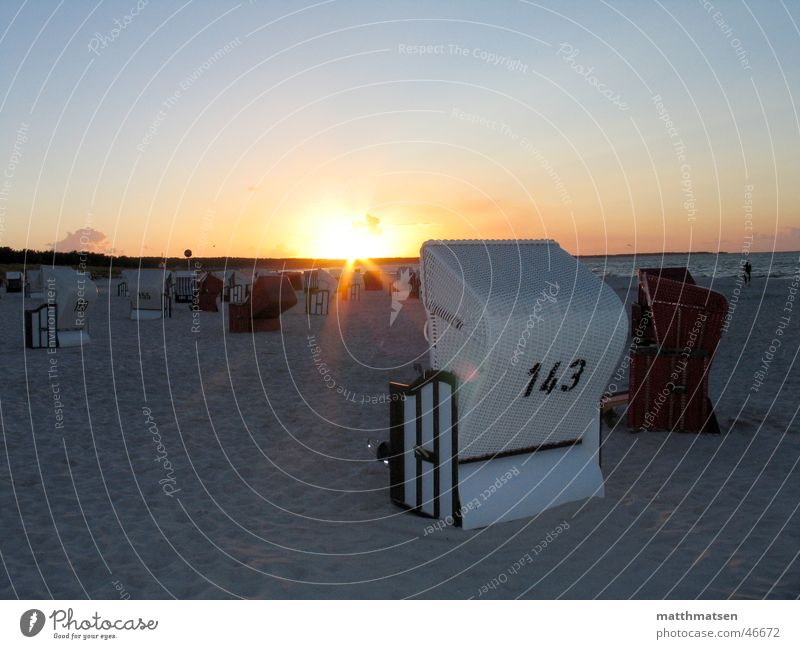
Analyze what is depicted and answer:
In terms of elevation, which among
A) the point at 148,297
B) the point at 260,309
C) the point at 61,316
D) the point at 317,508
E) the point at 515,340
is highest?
the point at 515,340

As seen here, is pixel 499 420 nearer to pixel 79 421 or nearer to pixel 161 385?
pixel 79 421

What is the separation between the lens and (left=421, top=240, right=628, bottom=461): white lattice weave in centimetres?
611

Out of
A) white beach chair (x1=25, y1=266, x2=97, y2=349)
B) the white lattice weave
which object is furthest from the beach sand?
white beach chair (x1=25, y1=266, x2=97, y2=349)

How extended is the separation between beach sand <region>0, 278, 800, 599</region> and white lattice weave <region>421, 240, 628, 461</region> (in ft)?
2.87

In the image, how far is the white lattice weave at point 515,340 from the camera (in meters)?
6.11

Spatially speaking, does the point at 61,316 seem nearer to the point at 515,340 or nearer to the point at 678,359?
the point at 678,359

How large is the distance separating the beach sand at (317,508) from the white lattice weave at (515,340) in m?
0.87

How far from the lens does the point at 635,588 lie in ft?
17.0

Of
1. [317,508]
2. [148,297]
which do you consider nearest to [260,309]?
[148,297]

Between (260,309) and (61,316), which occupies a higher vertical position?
(260,309)

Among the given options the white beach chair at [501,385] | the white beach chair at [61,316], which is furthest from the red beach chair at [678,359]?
the white beach chair at [61,316]

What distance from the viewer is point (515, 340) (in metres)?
6.09

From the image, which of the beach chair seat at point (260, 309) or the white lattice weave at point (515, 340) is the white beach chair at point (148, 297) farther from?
the white lattice weave at point (515, 340)

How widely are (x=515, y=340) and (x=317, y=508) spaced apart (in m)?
2.75
